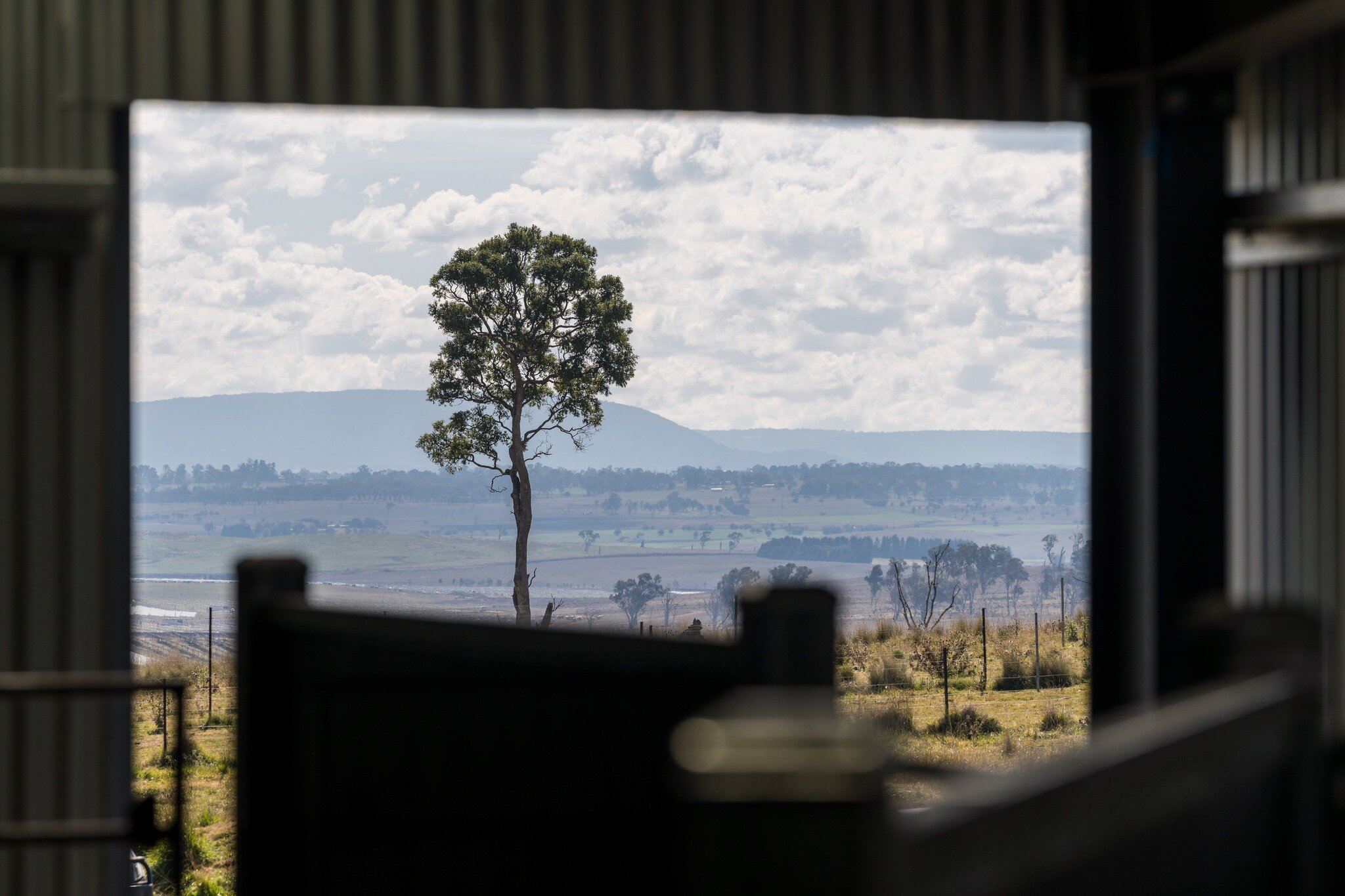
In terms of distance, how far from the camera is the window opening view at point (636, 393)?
27.6ft

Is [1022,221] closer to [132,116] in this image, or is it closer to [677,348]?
[677,348]

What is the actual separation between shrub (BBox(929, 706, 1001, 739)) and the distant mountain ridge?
9.23 feet

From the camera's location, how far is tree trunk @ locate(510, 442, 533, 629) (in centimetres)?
822

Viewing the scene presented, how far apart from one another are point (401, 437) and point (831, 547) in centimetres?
438

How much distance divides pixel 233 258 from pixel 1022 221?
10.4 m

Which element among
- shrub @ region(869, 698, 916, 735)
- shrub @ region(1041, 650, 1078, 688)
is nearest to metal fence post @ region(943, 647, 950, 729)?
shrub @ region(869, 698, 916, 735)

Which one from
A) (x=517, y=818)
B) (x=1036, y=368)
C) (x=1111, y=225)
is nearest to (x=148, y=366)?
(x=517, y=818)

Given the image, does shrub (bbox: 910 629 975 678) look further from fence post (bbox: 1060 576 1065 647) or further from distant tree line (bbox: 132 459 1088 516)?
distant tree line (bbox: 132 459 1088 516)

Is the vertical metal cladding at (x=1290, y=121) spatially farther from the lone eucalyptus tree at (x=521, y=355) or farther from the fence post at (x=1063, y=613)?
the fence post at (x=1063, y=613)

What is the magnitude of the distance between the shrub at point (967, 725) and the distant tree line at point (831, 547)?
2.03m

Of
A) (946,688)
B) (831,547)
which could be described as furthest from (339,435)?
(946,688)

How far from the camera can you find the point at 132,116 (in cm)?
231

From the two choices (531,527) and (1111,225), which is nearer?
(1111,225)

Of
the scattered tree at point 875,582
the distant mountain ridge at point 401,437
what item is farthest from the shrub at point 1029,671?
the distant mountain ridge at point 401,437
